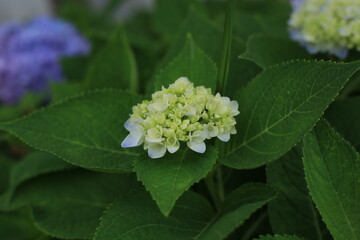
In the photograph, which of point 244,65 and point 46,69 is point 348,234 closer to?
point 244,65

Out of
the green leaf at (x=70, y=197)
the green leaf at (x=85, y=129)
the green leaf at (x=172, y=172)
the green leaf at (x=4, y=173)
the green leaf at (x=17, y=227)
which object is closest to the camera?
the green leaf at (x=172, y=172)

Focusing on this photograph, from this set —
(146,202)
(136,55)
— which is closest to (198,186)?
(146,202)

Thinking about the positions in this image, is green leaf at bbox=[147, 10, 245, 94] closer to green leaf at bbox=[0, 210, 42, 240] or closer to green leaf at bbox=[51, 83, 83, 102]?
green leaf at bbox=[51, 83, 83, 102]

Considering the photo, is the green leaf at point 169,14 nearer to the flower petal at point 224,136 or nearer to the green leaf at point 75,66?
the green leaf at point 75,66

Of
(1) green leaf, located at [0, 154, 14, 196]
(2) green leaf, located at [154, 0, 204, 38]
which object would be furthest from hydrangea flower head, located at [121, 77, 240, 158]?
(2) green leaf, located at [154, 0, 204, 38]

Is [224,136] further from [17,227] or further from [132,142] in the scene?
[17,227]

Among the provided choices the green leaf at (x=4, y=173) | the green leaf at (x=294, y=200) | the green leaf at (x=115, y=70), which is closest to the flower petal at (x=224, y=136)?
the green leaf at (x=294, y=200)
